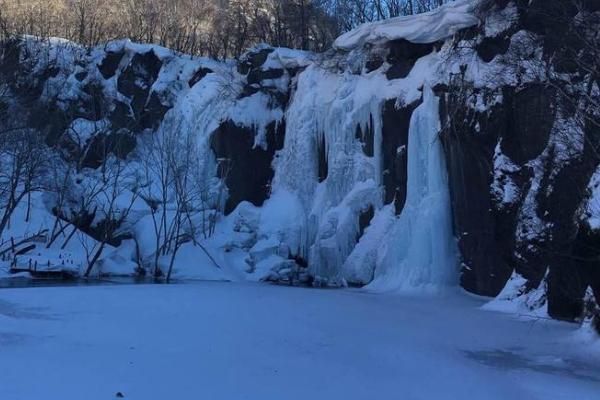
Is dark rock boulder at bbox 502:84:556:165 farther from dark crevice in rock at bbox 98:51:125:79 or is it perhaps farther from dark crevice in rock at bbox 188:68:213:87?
dark crevice in rock at bbox 98:51:125:79

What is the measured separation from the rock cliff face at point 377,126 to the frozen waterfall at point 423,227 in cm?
16

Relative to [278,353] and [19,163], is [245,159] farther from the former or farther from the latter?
[278,353]

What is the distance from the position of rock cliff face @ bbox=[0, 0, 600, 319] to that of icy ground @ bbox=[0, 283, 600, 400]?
194 centimetres

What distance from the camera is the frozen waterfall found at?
17.6 m

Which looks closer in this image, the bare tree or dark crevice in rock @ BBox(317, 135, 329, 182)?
dark crevice in rock @ BBox(317, 135, 329, 182)

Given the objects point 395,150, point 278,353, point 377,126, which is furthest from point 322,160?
point 278,353

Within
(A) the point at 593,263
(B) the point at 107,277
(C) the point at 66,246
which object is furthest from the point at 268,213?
(A) the point at 593,263

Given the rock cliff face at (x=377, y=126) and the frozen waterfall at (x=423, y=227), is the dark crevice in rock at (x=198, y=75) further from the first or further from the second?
the frozen waterfall at (x=423, y=227)

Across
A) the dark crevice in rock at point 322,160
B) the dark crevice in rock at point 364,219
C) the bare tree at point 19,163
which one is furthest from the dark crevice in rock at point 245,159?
the dark crevice in rock at point 364,219

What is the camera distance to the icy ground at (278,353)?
5785mm

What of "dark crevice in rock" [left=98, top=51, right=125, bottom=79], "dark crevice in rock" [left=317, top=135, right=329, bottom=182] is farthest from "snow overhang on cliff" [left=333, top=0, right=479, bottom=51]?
"dark crevice in rock" [left=98, top=51, right=125, bottom=79]

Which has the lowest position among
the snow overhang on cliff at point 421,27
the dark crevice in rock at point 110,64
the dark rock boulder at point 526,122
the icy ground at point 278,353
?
the icy ground at point 278,353

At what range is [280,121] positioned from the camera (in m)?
31.0

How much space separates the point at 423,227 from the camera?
18078 mm
